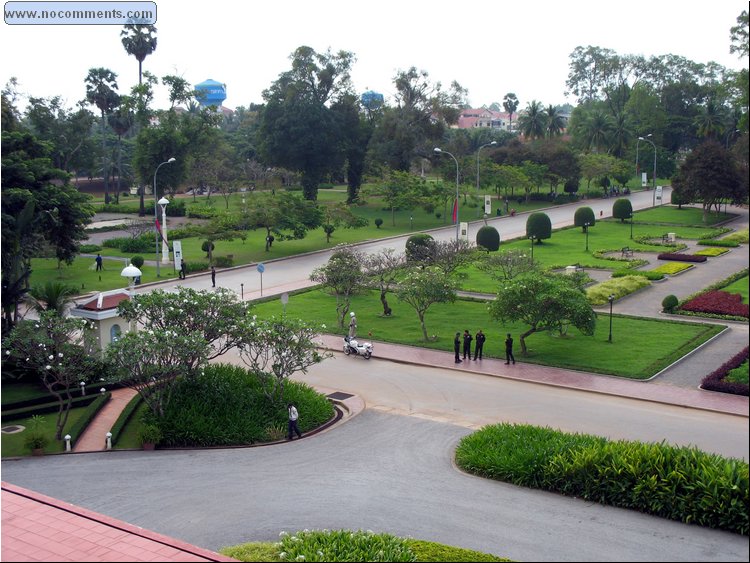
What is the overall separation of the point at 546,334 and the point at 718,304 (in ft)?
24.0

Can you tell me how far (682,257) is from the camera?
42438 mm

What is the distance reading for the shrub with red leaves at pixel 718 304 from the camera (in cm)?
3075

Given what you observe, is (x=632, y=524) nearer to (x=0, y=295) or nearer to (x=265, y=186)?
(x=0, y=295)

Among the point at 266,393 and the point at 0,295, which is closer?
the point at 266,393

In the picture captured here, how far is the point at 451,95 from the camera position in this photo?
69.6m

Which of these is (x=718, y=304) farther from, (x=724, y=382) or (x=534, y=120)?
(x=534, y=120)

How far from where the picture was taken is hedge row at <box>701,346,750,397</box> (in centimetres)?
2178

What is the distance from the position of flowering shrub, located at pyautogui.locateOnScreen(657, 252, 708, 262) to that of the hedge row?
18.3m

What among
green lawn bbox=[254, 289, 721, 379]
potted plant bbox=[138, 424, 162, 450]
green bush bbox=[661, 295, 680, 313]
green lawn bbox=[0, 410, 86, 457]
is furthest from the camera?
green bush bbox=[661, 295, 680, 313]

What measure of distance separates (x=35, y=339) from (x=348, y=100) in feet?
168

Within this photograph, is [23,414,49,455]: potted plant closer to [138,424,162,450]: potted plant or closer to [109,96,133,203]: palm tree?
[138,424,162,450]: potted plant

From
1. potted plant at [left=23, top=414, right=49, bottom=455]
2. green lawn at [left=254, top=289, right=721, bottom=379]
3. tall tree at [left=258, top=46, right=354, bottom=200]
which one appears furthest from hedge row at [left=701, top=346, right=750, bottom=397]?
tall tree at [left=258, top=46, right=354, bottom=200]

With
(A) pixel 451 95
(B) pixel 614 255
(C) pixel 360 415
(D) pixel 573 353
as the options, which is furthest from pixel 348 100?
(C) pixel 360 415

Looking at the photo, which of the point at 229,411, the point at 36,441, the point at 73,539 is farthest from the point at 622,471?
the point at 36,441
